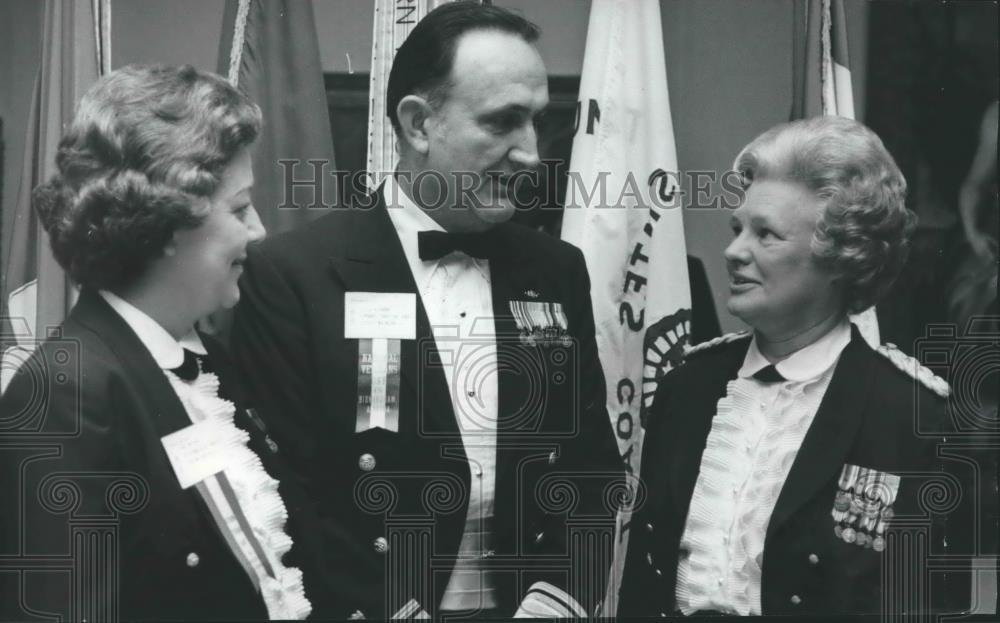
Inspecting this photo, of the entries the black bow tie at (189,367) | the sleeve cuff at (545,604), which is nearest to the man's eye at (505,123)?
the black bow tie at (189,367)


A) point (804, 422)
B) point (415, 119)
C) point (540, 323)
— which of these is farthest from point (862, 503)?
point (415, 119)

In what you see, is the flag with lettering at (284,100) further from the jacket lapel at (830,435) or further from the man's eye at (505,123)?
the jacket lapel at (830,435)

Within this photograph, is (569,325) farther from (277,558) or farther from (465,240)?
(277,558)

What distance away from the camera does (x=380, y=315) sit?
2848mm

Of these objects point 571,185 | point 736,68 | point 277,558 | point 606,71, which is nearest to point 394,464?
point 277,558

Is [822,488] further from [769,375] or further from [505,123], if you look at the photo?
[505,123]

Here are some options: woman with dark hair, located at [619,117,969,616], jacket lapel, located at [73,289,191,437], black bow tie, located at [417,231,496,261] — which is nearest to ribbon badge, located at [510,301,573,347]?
black bow tie, located at [417,231,496,261]

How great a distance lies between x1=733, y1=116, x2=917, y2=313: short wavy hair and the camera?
2.76 metres

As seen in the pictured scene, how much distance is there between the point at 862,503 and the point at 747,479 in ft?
0.92

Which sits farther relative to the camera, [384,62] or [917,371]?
[384,62]

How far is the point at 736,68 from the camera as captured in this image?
339cm

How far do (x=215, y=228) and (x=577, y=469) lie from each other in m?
1.09

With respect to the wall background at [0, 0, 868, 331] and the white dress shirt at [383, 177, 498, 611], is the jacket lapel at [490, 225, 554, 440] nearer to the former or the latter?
the white dress shirt at [383, 177, 498, 611]

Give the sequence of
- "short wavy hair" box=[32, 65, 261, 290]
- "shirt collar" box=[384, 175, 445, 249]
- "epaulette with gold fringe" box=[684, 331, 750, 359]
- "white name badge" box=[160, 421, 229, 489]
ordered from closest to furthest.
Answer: "short wavy hair" box=[32, 65, 261, 290]
"white name badge" box=[160, 421, 229, 489]
"shirt collar" box=[384, 175, 445, 249]
"epaulette with gold fringe" box=[684, 331, 750, 359]
